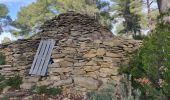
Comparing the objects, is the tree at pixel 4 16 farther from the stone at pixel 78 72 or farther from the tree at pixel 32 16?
the stone at pixel 78 72

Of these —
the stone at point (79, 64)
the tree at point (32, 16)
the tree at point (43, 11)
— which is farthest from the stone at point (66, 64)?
the tree at point (32, 16)

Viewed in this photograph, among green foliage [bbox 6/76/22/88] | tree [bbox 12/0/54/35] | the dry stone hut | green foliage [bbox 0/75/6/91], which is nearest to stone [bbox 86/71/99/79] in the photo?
the dry stone hut

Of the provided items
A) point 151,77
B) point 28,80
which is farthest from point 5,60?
point 151,77

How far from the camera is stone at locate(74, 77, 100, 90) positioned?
9.98 m

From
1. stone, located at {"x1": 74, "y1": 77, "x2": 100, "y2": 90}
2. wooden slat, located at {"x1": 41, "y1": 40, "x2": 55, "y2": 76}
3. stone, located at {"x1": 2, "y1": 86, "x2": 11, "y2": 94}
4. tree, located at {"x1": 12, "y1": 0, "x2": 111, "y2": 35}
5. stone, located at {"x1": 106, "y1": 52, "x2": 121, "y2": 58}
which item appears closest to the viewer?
stone, located at {"x1": 74, "y1": 77, "x2": 100, "y2": 90}

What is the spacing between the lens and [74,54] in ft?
36.3

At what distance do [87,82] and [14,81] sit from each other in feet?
6.91

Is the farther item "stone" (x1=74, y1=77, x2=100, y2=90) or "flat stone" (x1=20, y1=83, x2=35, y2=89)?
"flat stone" (x1=20, y1=83, x2=35, y2=89)

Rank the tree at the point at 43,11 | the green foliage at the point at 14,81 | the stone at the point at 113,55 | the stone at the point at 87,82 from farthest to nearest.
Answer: the tree at the point at 43,11 → the stone at the point at 113,55 → the green foliage at the point at 14,81 → the stone at the point at 87,82

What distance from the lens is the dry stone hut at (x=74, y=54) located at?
34.5ft

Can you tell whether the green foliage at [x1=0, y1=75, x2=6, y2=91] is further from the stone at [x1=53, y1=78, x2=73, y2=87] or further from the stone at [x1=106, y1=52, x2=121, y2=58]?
the stone at [x1=106, y1=52, x2=121, y2=58]

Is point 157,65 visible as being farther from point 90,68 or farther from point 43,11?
point 43,11

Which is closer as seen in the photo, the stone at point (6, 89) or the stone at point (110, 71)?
the stone at point (6, 89)

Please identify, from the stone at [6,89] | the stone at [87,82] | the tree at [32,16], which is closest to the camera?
the stone at [87,82]
